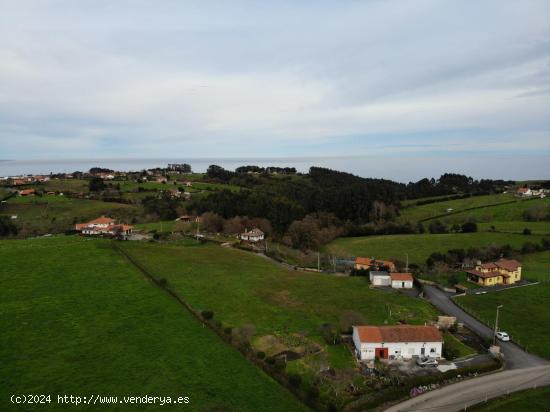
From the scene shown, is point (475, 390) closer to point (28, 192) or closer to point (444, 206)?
point (444, 206)

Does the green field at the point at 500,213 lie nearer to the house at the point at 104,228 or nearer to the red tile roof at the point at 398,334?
the red tile roof at the point at 398,334

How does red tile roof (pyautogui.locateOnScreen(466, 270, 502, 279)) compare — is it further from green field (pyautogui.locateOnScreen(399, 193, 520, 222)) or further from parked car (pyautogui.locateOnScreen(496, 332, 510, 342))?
green field (pyautogui.locateOnScreen(399, 193, 520, 222))

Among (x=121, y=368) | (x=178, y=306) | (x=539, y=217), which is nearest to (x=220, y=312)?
(x=178, y=306)

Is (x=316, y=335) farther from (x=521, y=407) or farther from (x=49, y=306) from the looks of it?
(x=49, y=306)

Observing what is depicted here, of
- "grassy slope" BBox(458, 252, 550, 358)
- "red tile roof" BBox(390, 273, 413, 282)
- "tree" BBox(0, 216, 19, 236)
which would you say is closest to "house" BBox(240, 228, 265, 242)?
"red tile roof" BBox(390, 273, 413, 282)

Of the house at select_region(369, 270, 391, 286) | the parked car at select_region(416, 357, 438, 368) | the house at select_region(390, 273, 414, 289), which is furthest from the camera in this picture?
the house at select_region(369, 270, 391, 286)

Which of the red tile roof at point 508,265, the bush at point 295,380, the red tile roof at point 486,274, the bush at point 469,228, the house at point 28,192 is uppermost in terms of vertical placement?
the house at point 28,192

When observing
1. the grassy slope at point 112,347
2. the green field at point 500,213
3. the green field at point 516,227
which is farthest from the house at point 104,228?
the green field at point 500,213
